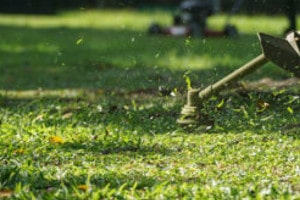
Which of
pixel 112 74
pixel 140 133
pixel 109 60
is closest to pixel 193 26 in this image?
pixel 109 60

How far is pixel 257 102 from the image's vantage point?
7.79 metres

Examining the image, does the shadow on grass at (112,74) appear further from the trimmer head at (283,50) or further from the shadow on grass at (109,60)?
the trimmer head at (283,50)

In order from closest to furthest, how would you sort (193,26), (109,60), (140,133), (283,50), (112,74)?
(283,50) → (140,133) → (112,74) → (109,60) → (193,26)

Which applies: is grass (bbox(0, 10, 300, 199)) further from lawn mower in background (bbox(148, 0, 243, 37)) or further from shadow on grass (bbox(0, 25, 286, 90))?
lawn mower in background (bbox(148, 0, 243, 37))

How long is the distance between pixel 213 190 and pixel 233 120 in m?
2.43

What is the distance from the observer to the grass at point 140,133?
494 cm

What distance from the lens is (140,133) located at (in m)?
6.79

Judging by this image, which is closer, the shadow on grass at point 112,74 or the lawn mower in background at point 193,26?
the shadow on grass at point 112,74

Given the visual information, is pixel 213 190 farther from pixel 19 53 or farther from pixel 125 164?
pixel 19 53

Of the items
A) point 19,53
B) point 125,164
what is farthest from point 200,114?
point 19,53

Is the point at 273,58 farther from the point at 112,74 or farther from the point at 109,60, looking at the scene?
the point at 109,60

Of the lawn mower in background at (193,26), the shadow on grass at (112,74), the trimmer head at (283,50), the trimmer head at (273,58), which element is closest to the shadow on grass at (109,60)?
the shadow on grass at (112,74)

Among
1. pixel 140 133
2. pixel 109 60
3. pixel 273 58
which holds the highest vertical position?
pixel 273 58

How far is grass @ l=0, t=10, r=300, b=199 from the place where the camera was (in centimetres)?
494
